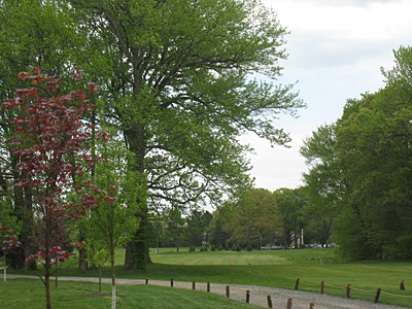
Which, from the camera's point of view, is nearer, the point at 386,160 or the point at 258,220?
the point at 386,160

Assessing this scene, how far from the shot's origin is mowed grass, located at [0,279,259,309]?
16.2 meters

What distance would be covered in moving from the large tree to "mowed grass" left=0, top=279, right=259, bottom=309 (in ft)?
32.8

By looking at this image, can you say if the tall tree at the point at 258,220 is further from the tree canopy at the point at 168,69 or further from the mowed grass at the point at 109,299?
the mowed grass at the point at 109,299

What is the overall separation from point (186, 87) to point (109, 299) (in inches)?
832

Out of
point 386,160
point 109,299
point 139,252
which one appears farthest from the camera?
point 386,160

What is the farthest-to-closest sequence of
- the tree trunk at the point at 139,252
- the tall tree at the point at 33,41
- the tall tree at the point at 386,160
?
the tall tree at the point at 386,160
the tree trunk at the point at 139,252
the tall tree at the point at 33,41

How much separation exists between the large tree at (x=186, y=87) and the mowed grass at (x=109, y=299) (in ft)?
32.8

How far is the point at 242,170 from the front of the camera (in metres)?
32.6

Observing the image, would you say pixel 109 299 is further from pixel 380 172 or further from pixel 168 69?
pixel 380 172

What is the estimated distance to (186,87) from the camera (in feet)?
118

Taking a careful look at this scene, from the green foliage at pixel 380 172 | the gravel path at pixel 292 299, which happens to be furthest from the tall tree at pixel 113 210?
the green foliage at pixel 380 172

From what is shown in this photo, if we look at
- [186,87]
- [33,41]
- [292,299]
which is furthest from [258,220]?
[292,299]

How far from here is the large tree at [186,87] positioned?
3059cm

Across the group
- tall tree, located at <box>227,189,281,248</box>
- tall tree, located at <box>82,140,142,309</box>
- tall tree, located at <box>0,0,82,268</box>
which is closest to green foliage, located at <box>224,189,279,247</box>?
tall tree, located at <box>227,189,281,248</box>
